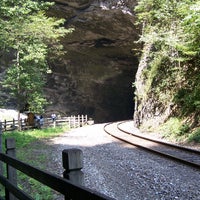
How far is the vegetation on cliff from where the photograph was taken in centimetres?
1390

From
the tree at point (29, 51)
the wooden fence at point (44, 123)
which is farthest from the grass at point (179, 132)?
the wooden fence at point (44, 123)

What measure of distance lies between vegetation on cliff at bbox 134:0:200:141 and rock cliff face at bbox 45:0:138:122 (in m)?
8.99

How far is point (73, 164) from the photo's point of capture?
2.24m

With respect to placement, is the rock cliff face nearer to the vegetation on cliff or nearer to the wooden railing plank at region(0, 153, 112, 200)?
the vegetation on cliff

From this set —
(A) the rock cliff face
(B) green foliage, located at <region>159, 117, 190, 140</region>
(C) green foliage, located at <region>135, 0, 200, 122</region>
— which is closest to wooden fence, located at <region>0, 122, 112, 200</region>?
(C) green foliage, located at <region>135, 0, 200, 122</region>

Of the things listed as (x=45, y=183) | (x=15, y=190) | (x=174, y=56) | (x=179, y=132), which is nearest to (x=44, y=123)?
(x=174, y=56)

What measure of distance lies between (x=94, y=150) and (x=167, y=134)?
4.37 meters

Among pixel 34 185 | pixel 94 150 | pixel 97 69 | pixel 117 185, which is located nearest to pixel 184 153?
pixel 94 150

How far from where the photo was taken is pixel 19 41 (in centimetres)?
1847

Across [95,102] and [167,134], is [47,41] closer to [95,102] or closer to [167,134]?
[167,134]

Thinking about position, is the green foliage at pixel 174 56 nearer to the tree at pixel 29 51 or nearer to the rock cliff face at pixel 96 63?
the tree at pixel 29 51

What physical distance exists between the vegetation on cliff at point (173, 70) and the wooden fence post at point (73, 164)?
9.87 meters

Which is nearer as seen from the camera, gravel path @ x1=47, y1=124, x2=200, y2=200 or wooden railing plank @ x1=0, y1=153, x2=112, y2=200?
wooden railing plank @ x1=0, y1=153, x2=112, y2=200

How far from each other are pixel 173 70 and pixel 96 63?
20.3m
